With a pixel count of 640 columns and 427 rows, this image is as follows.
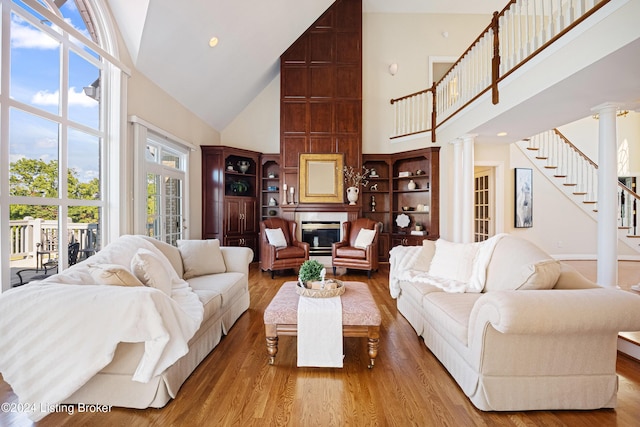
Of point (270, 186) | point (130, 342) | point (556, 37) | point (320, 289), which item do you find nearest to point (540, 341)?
point (320, 289)

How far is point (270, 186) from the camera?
6.97 meters

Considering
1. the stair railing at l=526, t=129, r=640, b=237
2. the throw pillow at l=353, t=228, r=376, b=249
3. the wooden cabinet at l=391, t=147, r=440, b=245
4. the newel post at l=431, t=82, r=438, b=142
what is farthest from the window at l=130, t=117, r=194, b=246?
the stair railing at l=526, t=129, r=640, b=237

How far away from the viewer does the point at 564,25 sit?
2785mm

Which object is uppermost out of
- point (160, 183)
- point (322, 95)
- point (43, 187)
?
point (322, 95)

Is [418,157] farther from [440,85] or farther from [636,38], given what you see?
[636,38]

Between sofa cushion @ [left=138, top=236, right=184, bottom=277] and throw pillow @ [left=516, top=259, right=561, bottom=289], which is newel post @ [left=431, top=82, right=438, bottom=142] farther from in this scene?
sofa cushion @ [left=138, top=236, right=184, bottom=277]

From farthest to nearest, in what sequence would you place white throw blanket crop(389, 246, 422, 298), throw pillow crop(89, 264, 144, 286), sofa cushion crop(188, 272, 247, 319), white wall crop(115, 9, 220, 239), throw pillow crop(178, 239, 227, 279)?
white wall crop(115, 9, 220, 239), white throw blanket crop(389, 246, 422, 298), throw pillow crop(178, 239, 227, 279), sofa cushion crop(188, 272, 247, 319), throw pillow crop(89, 264, 144, 286)

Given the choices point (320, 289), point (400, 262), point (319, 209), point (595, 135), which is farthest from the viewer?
point (595, 135)

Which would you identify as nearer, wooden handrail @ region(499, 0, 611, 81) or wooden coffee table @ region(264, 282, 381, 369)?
wooden coffee table @ region(264, 282, 381, 369)

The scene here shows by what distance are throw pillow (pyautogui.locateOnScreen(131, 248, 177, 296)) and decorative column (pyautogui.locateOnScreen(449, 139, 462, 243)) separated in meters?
4.77

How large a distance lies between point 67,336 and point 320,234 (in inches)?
199

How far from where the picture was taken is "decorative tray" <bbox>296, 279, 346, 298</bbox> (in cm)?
248

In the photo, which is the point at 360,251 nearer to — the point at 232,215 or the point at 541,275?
the point at 232,215

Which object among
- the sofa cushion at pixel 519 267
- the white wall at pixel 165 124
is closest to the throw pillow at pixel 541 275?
the sofa cushion at pixel 519 267
